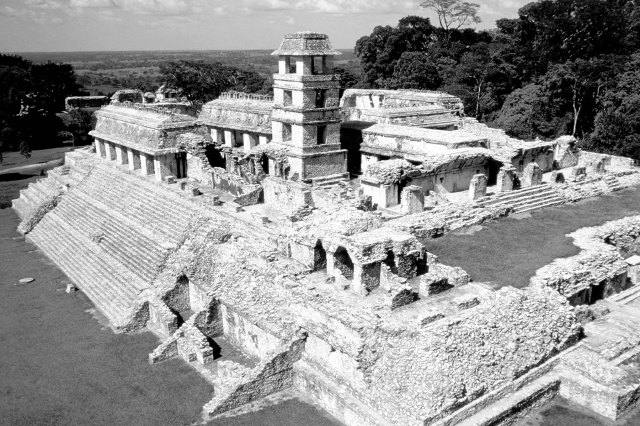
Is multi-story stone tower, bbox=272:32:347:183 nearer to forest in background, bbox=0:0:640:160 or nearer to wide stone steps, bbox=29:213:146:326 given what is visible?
wide stone steps, bbox=29:213:146:326

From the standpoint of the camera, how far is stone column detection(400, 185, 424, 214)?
66.0 ft

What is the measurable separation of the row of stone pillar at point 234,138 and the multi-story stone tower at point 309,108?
438cm

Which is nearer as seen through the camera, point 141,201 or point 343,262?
point 343,262

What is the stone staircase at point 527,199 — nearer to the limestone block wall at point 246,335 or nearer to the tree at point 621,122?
the limestone block wall at point 246,335

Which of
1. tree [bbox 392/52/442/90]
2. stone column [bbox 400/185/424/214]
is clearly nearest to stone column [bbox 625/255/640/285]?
stone column [bbox 400/185/424/214]

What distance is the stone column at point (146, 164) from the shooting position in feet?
83.5

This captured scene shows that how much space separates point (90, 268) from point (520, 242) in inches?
594

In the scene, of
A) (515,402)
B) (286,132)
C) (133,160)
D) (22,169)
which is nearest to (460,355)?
(515,402)

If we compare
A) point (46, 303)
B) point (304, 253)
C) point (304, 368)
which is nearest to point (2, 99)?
point (46, 303)

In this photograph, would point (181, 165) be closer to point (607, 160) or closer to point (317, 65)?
point (317, 65)

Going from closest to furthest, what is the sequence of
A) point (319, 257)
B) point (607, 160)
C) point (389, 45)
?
point (319, 257)
point (607, 160)
point (389, 45)

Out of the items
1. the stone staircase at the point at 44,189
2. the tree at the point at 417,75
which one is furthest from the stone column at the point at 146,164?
the tree at the point at 417,75

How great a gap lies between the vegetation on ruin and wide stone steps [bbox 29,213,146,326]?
2737 centimetres

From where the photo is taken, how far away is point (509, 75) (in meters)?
43.6
